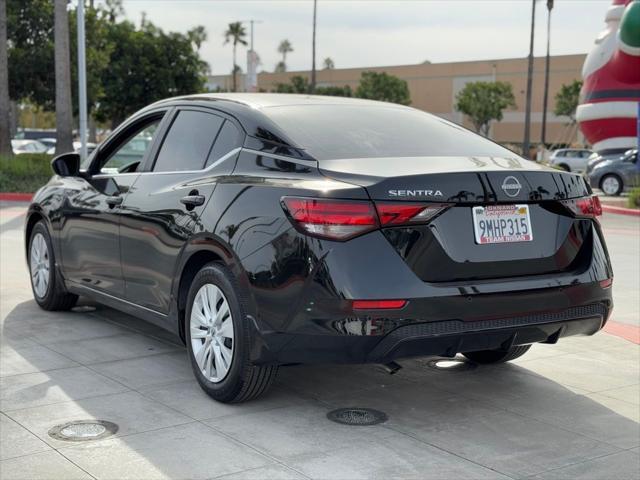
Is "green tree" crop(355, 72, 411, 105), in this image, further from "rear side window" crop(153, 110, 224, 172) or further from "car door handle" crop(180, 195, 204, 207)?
"car door handle" crop(180, 195, 204, 207)

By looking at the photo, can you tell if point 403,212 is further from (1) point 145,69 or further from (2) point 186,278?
(1) point 145,69

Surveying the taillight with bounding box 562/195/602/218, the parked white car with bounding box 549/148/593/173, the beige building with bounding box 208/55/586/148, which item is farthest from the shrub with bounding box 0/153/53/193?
the beige building with bounding box 208/55/586/148

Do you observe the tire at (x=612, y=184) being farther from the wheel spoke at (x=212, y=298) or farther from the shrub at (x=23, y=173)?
the wheel spoke at (x=212, y=298)

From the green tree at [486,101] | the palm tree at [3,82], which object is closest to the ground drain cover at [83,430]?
the palm tree at [3,82]

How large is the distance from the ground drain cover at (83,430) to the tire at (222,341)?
0.64 metres

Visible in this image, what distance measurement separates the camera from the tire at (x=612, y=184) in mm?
27531

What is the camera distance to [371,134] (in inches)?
213

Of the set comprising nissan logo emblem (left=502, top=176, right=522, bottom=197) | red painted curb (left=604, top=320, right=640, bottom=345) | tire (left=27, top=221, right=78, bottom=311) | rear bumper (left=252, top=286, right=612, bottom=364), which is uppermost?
nissan logo emblem (left=502, top=176, right=522, bottom=197)

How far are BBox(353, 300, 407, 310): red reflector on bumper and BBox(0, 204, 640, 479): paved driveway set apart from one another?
690mm

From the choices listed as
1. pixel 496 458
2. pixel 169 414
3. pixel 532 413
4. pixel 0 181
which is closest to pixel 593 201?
pixel 532 413

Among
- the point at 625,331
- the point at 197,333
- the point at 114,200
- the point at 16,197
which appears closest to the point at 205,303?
the point at 197,333

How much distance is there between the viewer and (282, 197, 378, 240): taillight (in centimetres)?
442

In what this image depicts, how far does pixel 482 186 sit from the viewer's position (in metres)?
4.64

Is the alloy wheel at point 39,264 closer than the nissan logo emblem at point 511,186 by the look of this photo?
No
